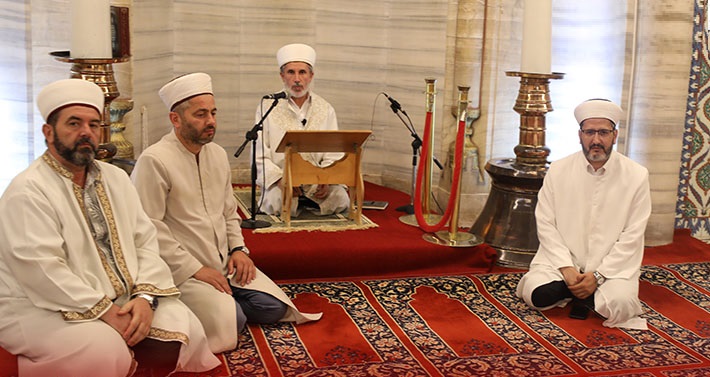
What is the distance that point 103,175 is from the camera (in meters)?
4.37

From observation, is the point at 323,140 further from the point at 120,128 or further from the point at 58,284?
the point at 58,284

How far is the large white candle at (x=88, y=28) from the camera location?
218 inches

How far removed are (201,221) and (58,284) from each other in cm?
113

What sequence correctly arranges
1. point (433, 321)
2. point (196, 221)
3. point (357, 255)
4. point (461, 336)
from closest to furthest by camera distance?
1. point (196, 221)
2. point (461, 336)
3. point (433, 321)
4. point (357, 255)

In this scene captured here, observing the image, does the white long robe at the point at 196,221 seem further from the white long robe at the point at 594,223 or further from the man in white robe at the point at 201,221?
the white long robe at the point at 594,223

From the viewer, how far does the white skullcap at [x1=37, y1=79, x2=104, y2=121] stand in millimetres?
4145

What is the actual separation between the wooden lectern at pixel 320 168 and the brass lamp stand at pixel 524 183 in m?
1.02

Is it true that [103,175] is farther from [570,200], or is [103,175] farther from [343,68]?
[343,68]

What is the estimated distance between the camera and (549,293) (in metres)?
5.54

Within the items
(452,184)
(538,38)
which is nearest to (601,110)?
(538,38)

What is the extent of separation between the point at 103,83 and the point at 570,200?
9.78 feet

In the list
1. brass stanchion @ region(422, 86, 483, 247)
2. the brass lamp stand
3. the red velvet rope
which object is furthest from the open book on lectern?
the brass lamp stand

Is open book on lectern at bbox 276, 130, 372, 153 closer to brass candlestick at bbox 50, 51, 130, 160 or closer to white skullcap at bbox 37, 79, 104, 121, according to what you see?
brass candlestick at bbox 50, 51, 130, 160

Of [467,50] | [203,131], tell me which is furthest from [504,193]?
[203,131]
